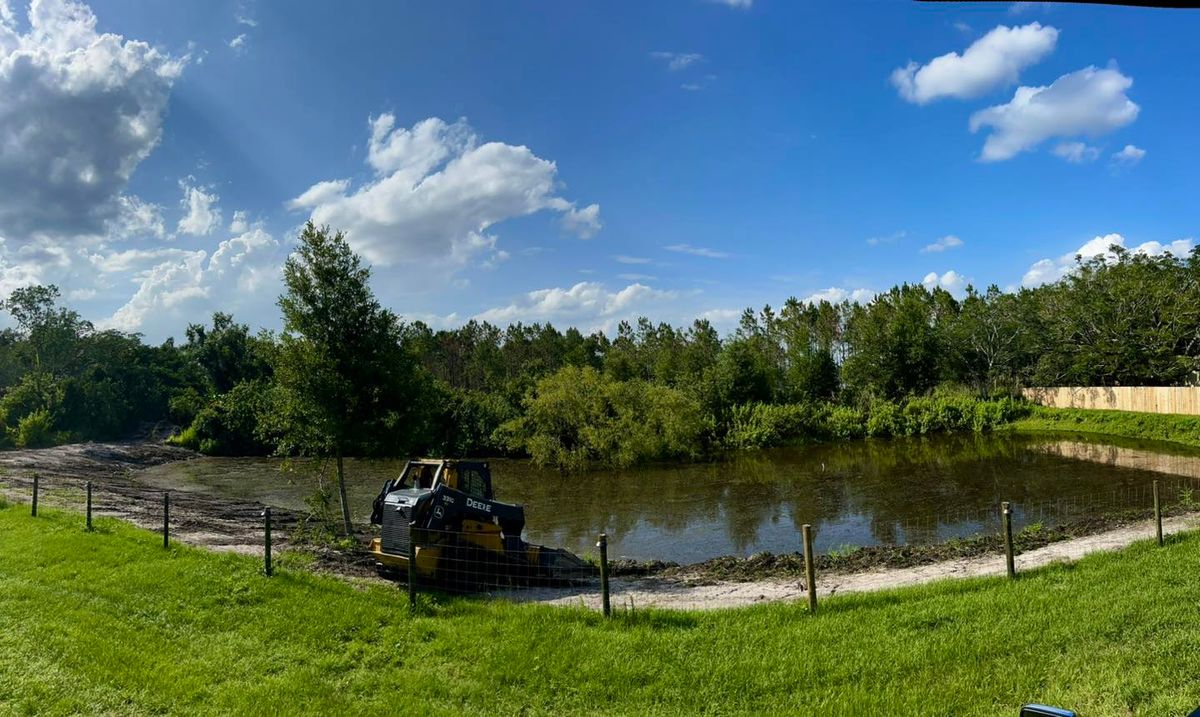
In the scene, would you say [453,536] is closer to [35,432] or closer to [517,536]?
[517,536]

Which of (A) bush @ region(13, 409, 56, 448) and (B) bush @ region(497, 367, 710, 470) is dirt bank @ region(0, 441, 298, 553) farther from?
(B) bush @ region(497, 367, 710, 470)

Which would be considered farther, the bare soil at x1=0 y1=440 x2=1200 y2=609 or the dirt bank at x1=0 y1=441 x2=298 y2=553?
the dirt bank at x1=0 y1=441 x2=298 y2=553

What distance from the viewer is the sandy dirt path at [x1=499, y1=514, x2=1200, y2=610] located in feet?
38.6

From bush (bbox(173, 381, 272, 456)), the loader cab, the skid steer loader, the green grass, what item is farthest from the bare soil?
bush (bbox(173, 381, 272, 456))

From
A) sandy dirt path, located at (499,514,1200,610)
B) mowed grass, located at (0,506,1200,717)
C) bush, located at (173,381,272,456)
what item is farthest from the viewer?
bush, located at (173,381,272,456)

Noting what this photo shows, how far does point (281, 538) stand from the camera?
1781cm

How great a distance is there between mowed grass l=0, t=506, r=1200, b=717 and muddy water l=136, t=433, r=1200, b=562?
28.8 ft

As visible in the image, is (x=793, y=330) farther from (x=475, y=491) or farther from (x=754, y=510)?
(x=475, y=491)

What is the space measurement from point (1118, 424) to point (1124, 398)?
4.50 meters

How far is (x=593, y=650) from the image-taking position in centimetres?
787

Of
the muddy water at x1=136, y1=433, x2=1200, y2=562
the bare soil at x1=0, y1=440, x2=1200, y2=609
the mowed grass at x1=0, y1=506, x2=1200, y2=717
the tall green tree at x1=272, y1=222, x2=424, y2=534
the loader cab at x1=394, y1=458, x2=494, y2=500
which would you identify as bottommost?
the muddy water at x1=136, y1=433, x2=1200, y2=562

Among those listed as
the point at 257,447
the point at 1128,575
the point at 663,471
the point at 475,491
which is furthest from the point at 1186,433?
the point at 257,447

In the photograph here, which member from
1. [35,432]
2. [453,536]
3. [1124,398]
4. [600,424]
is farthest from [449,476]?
[1124,398]

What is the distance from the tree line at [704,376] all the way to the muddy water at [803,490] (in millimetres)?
3895
